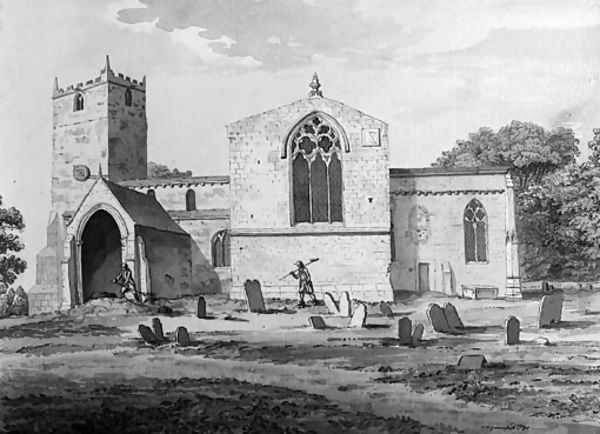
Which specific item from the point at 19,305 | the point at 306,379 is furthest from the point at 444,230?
the point at 19,305

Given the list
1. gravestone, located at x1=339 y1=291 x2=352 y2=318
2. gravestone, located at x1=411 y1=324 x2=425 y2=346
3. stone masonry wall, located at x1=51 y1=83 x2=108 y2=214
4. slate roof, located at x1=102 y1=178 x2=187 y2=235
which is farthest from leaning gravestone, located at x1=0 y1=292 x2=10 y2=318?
gravestone, located at x1=411 y1=324 x2=425 y2=346

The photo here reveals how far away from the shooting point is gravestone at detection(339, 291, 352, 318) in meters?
6.67

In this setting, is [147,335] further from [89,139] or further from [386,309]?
[386,309]

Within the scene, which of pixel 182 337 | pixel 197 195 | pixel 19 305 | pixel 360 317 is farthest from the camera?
pixel 19 305

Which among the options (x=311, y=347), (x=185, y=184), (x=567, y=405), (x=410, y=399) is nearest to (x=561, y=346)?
(x=567, y=405)

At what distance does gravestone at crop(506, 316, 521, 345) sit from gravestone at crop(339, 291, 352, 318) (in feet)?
3.96

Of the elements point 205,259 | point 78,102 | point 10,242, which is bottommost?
point 205,259

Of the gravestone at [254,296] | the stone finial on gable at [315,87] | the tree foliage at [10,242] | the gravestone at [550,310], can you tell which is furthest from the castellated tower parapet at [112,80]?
the gravestone at [550,310]

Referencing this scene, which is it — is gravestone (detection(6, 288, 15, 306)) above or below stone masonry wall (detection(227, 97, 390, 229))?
below

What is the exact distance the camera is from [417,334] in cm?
634

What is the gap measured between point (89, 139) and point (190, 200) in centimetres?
104

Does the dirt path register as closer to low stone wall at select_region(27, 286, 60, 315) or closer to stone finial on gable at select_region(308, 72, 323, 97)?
low stone wall at select_region(27, 286, 60, 315)

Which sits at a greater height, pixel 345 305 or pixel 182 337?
pixel 345 305

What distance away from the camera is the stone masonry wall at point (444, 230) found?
263 inches
